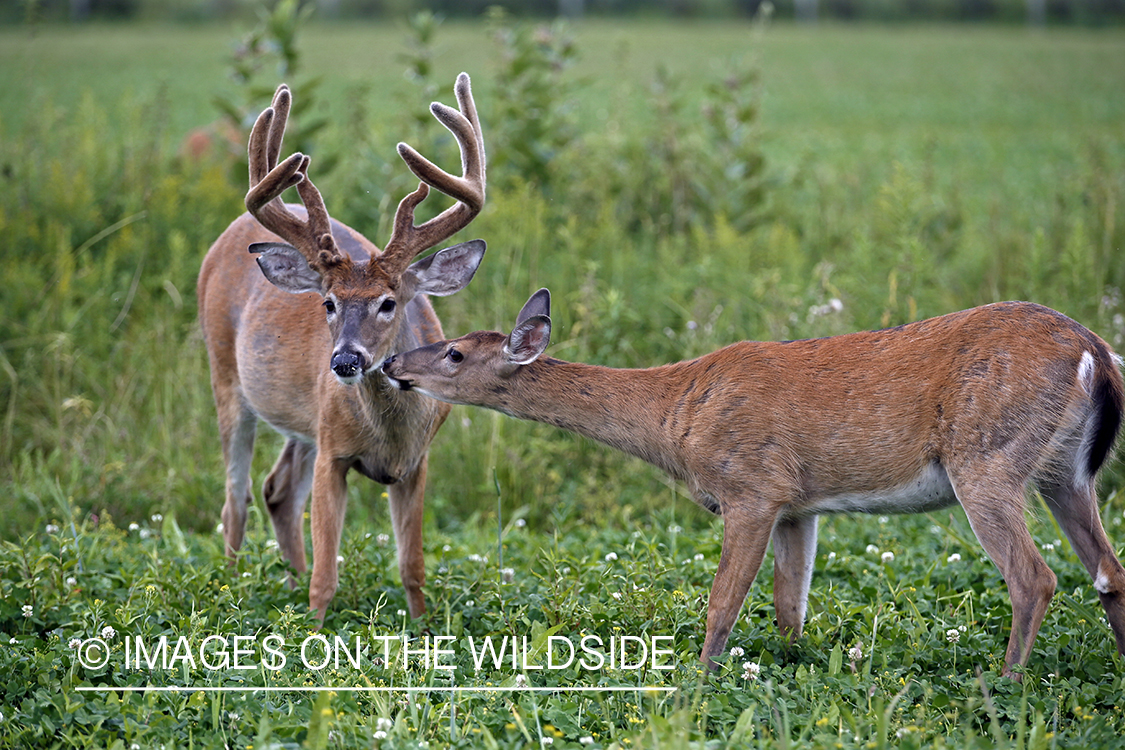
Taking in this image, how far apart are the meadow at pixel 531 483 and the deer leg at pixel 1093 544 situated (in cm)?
14

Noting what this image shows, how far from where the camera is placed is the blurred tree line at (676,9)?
43.2 m

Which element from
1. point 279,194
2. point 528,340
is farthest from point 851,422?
point 279,194

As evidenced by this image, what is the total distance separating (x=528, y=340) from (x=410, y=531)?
1100 millimetres

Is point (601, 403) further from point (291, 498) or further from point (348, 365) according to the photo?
point (291, 498)

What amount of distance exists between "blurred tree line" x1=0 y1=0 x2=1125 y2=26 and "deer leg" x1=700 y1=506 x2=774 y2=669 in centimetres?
3847

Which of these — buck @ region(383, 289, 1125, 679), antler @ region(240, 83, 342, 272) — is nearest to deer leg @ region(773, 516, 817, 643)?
buck @ region(383, 289, 1125, 679)

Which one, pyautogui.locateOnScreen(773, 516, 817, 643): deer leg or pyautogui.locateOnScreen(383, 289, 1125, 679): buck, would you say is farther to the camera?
pyautogui.locateOnScreen(773, 516, 817, 643): deer leg

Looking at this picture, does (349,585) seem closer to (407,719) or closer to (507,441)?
(407,719)

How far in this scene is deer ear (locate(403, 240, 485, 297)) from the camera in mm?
4895

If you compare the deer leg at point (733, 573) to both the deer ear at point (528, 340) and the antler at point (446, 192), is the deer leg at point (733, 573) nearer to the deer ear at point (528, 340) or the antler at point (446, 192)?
the deer ear at point (528, 340)

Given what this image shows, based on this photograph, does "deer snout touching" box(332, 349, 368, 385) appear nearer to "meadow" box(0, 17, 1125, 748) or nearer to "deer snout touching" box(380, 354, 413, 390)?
"deer snout touching" box(380, 354, 413, 390)

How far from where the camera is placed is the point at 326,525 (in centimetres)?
488

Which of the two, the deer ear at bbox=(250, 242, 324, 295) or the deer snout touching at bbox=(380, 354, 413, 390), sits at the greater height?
the deer ear at bbox=(250, 242, 324, 295)

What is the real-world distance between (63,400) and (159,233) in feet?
6.06
